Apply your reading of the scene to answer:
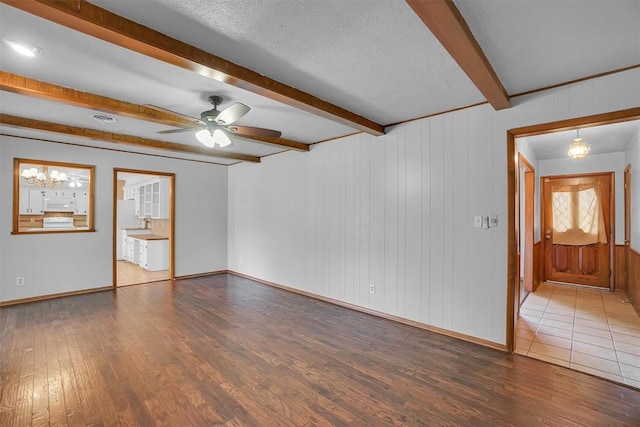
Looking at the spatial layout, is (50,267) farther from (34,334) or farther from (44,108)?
(44,108)

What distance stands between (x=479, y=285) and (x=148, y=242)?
6.70 m

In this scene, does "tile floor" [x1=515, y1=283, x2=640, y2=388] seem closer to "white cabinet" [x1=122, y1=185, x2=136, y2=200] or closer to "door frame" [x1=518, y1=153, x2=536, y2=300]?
"door frame" [x1=518, y1=153, x2=536, y2=300]

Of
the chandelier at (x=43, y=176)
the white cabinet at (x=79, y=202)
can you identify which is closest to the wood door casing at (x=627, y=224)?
the chandelier at (x=43, y=176)

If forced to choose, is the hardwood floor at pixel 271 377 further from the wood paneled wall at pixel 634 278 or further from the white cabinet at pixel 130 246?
the white cabinet at pixel 130 246

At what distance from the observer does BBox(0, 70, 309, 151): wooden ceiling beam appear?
244 centimetres

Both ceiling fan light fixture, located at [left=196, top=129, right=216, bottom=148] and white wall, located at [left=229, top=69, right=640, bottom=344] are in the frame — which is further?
ceiling fan light fixture, located at [left=196, top=129, right=216, bottom=148]

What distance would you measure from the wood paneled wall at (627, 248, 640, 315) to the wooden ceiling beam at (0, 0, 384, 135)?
15.7 ft

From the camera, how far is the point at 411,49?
2061mm

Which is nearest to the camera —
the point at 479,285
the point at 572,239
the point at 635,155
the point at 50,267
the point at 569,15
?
the point at 569,15

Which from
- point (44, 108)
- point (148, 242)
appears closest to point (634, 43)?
point (44, 108)

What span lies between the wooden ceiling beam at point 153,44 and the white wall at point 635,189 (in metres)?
4.26

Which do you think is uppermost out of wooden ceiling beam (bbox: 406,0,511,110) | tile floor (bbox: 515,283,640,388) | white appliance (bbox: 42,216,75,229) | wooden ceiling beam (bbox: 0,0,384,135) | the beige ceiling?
the beige ceiling

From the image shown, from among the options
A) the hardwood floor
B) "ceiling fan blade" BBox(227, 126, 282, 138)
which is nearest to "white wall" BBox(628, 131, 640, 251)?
the hardwood floor


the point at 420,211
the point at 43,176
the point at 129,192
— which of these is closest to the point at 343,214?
the point at 420,211
